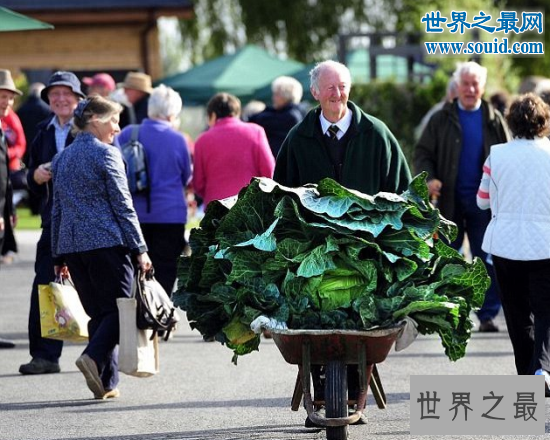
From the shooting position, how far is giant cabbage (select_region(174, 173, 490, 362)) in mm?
6980

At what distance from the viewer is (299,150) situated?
8102 millimetres

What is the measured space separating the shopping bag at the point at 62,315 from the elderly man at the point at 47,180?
65cm

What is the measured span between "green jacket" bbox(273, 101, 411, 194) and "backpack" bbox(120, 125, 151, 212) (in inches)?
131

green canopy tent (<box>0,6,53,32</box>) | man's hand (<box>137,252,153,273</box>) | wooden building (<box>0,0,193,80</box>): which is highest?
wooden building (<box>0,0,193,80</box>)

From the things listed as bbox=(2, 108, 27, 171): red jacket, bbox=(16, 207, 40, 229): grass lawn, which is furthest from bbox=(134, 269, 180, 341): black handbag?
bbox=(16, 207, 40, 229): grass lawn

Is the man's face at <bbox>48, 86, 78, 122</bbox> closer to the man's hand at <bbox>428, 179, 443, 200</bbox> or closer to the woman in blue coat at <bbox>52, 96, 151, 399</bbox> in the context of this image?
the woman in blue coat at <bbox>52, 96, 151, 399</bbox>

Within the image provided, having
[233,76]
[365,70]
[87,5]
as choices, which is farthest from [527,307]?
[87,5]

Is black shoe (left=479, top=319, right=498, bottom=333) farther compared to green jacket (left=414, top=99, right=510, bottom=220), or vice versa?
black shoe (left=479, top=319, right=498, bottom=333)

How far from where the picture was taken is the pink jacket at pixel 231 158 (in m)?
11.7

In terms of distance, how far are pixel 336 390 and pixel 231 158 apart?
480 cm

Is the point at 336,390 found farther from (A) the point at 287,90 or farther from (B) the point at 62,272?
(A) the point at 287,90

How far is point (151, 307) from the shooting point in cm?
888

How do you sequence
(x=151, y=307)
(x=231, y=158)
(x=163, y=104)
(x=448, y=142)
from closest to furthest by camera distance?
(x=151, y=307)
(x=163, y=104)
(x=231, y=158)
(x=448, y=142)

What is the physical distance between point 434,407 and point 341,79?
1.93 meters
